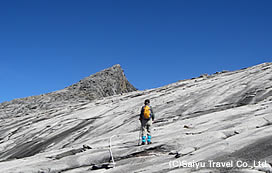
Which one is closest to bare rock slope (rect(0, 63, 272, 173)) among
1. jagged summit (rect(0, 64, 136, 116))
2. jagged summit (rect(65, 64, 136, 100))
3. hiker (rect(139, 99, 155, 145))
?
hiker (rect(139, 99, 155, 145))

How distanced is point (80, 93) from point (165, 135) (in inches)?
1384

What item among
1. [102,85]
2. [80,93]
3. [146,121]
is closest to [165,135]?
[146,121]

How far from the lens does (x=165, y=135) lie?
1611 centimetres

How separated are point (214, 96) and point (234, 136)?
467 inches

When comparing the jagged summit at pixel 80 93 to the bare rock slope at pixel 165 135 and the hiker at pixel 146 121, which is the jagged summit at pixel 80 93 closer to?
the bare rock slope at pixel 165 135

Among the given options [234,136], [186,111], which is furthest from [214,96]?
[234,136]

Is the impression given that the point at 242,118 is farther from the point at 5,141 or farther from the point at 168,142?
the point at 5,141

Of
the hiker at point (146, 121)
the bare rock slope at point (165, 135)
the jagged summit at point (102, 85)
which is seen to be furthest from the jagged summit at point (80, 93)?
the hiker at point (146, 121)

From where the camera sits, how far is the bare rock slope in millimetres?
10766

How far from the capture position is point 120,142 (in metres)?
16.6

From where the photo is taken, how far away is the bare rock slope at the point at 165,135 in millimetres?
10766

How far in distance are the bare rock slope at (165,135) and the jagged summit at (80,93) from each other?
12.0 metres

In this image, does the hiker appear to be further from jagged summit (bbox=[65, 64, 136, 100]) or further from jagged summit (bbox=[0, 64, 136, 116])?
jagged summit (bbox=[65, 64, 136, 100])

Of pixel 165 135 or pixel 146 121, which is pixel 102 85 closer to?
pixel 165 135
